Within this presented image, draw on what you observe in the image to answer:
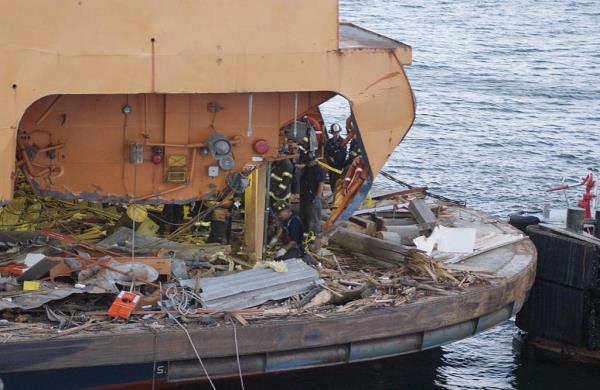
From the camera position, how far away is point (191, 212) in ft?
46.6

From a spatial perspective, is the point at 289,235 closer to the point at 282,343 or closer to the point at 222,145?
the point at 222,145

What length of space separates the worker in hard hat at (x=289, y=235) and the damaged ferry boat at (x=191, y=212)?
23cm

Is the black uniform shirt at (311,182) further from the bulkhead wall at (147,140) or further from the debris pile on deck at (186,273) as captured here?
the bulkhead wall at (147,140)

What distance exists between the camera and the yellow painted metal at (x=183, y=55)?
38.5 feet

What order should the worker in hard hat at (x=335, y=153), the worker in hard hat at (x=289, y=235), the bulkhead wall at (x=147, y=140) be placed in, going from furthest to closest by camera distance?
the worker in hard hat at (x=335, y=153) < the worker in hard hat at (x=289, y=235) < the bulkhead wall at (x=147, y=140)

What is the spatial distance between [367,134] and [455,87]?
68.2 ft

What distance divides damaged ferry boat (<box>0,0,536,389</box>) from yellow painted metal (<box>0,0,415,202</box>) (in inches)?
0.6

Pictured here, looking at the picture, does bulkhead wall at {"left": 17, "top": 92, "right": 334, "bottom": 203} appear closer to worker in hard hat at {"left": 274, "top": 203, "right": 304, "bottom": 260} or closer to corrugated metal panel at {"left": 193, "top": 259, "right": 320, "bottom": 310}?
worker in hard hat at {"left": 274, "top": 203, "right": 304, "bottom": 260}

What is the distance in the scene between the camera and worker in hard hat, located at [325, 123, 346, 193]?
16562mm

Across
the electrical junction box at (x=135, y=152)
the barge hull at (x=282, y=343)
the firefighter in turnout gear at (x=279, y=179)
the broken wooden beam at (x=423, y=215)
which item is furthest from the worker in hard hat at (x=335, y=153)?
the electrical junction box at (x=135, y=152)

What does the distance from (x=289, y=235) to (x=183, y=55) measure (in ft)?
A: 8.44

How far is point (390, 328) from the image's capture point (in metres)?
12.2

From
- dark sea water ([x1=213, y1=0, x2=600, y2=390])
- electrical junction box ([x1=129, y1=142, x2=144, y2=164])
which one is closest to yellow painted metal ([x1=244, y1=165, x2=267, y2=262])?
electrical junction box ([x1=129, y1=142, x2=144, y2=164])

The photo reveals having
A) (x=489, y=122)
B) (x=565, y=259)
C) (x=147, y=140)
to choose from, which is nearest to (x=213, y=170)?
(x=147, y=140)
